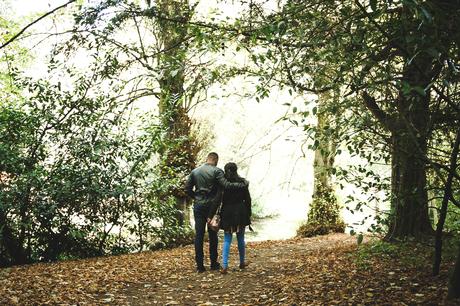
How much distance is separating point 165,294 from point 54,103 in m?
5.84

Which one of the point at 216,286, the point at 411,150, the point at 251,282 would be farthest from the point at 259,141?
the point at 411,150

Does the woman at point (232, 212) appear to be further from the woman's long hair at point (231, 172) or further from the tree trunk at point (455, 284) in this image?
the tree trunk at point (455, 284)

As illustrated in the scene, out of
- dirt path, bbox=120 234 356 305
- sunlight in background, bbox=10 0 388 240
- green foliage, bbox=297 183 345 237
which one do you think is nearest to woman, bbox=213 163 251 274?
dirt path, bbox=120 234 356 305

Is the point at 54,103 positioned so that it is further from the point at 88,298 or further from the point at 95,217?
the point at 88,298

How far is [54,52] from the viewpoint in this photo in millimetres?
6086

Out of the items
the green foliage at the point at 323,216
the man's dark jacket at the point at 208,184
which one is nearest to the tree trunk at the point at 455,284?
the man's dark jacket at the point at 208,184

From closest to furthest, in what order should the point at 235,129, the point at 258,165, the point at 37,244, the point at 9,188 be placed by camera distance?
the point at 9,188
the point at 37,244
the point at 235,129
the point at 258,165

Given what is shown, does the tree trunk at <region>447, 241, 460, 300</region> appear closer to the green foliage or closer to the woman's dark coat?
the woman's dark coat

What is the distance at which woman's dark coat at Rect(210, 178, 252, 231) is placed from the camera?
7812 mm

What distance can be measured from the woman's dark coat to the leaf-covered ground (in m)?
0.89

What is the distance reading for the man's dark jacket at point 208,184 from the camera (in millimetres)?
7809

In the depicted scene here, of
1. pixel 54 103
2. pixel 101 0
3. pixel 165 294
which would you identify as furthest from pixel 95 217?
pixel 101 0

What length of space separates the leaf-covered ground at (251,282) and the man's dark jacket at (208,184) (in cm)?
135

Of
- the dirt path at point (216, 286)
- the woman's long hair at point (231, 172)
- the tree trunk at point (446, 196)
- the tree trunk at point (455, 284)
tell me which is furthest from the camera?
the woman's long hair at point (231, 172)
